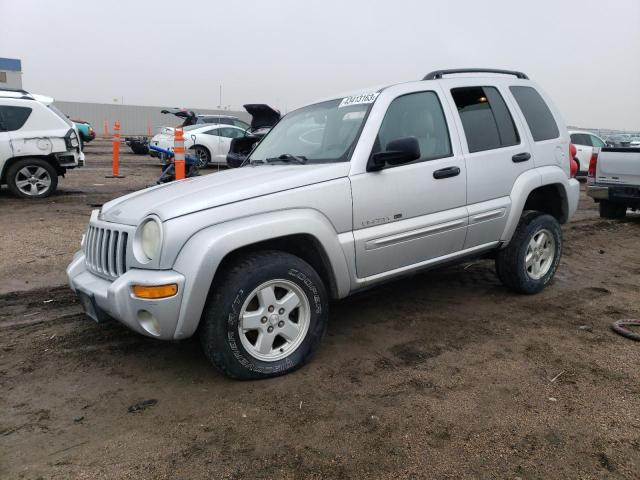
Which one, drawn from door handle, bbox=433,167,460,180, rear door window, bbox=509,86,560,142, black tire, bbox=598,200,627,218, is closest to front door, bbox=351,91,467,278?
door handle, bbox=433,167,460,180

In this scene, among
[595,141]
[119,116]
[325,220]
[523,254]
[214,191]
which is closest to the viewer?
[214,191]

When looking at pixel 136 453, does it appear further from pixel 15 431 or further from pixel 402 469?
pixel 402 469

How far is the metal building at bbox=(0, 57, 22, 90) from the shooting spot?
1537 inches

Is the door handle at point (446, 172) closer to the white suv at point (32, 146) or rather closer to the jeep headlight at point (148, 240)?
the jeep headlight at point (148, 240)

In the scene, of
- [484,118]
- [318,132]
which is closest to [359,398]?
[318,132]

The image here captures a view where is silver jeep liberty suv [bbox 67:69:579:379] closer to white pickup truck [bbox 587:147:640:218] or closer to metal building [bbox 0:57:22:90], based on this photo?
white pickup truck [bbox 587:147:640:218]

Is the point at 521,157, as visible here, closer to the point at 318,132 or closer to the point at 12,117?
the point at 318,132

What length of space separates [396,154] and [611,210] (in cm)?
755

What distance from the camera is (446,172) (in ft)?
12.8

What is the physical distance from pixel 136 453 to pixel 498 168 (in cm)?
331

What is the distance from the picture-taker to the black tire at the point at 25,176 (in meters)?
9.23

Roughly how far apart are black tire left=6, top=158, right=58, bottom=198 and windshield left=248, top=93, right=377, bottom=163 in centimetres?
656

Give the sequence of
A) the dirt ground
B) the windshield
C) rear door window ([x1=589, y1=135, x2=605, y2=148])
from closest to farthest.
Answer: the dirt ground < the windshield < rear door window ([x1=589, y1=135, x2=605, y2=148])

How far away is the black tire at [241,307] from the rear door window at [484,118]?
183cm
